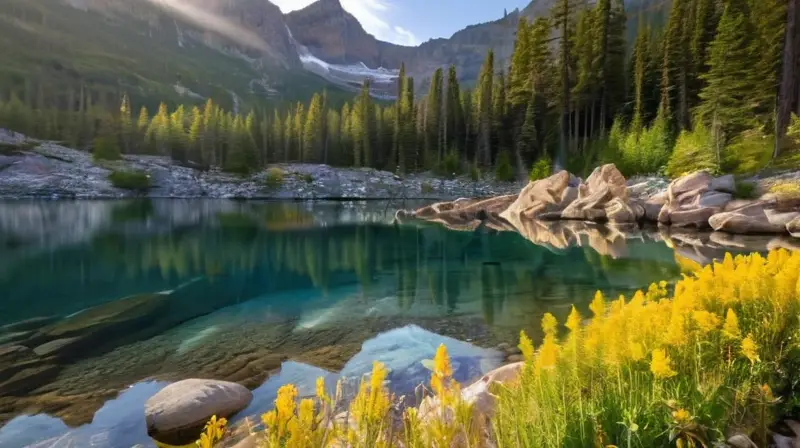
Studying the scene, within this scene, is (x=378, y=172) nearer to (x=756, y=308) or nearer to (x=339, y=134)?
(x=339, y=134)

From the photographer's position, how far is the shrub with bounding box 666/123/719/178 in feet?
116

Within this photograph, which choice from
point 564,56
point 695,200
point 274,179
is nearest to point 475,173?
point 564,56

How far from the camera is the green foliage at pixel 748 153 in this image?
32875 mm

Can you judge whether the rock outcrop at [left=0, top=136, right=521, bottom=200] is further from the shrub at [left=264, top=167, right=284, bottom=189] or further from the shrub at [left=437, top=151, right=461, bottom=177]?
the shrub at [left=437, top=151, right=461, bottom=177]

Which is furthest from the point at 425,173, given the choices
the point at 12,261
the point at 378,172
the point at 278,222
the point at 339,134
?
the point at 12,261

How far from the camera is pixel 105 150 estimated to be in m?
77.9

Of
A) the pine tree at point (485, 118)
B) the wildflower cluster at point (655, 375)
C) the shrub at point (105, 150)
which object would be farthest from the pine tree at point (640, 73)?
the shrub at point (105, 150)

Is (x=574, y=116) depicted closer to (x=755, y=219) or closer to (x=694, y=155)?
(x=694, y=155)

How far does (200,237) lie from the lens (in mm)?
27500

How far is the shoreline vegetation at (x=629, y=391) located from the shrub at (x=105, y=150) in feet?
289

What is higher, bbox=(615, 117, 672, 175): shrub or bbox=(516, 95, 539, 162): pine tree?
bbox=(516, 95, 539, 162): pine tree

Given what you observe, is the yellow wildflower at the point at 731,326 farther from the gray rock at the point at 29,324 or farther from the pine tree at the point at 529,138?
the pine tree at the point at 529,138

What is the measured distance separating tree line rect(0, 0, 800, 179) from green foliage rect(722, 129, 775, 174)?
11 centimetres

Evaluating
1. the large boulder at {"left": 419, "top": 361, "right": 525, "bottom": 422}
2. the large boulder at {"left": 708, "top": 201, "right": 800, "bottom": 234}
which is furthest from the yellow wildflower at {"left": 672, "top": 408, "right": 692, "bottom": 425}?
the large boulder at {"left": 708, "top": 201, "right": 800, "bottom": 234}
